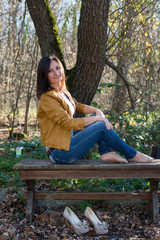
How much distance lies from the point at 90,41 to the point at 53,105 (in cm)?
145

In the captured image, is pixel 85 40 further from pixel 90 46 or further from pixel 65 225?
pixel 65 225

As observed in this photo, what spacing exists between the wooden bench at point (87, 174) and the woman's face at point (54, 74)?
88 cm

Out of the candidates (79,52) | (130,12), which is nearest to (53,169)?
(79,52)

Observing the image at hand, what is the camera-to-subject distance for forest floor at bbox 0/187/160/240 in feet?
8.89

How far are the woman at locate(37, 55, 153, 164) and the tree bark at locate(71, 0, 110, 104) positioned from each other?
943mm

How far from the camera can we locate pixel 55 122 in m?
2.88

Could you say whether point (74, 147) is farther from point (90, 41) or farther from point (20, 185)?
point (90, 41)

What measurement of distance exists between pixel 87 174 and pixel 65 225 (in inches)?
22.9

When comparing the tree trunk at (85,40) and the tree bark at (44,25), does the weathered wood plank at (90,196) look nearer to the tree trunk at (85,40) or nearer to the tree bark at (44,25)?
the tree trunk at (85,40)

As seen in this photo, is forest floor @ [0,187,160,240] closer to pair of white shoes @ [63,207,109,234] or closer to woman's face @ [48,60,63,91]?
pair of white shoes @ [63,207,109,234]

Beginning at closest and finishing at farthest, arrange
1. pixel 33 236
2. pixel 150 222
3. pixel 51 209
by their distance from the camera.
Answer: pixel 33 236, pixel 150 222, pixel 51 209

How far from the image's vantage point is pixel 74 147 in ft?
9.53

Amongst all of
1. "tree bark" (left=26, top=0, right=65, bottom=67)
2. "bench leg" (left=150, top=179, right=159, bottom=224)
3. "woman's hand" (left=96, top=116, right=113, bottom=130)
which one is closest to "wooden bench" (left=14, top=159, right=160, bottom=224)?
"bench leg" (left=150, top=179, right=159, bottom=224)

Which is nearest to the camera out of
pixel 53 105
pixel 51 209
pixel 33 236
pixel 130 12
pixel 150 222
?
pixel 33 236
